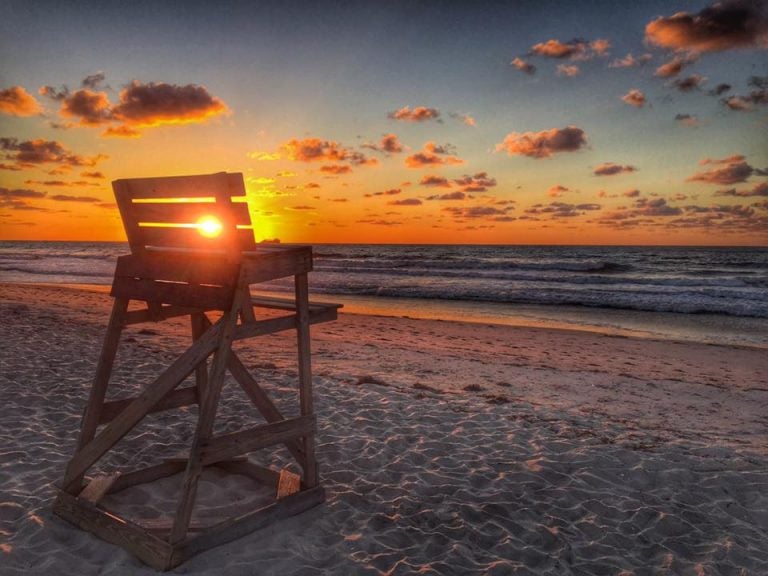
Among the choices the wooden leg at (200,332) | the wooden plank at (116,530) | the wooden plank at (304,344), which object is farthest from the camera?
the wooden leg at (200,332)

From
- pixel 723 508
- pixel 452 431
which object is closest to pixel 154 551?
pixel 452 431

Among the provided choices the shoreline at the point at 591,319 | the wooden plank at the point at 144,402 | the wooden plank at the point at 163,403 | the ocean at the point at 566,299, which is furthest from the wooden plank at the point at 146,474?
the ocean at the point at 566,299

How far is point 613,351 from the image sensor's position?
12461mm

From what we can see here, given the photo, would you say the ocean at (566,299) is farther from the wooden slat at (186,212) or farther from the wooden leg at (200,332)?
the wooden slat at (186,212)

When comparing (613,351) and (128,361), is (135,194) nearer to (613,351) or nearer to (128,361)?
(128,361)

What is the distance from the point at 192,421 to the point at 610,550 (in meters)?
4.62

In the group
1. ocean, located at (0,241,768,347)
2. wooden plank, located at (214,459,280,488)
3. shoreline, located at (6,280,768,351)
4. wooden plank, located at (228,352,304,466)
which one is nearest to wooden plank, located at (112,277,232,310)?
wooden plank, located at (228,352,304,466)

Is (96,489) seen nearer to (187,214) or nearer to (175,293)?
(175,293)

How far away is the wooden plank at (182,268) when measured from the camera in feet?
11.2

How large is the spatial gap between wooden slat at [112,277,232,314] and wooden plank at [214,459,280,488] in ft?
6.21

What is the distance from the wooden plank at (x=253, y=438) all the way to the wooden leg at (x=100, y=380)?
1195mm

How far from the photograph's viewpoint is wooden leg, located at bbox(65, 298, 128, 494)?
4012 mm

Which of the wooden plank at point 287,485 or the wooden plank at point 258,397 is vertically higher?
the wooden plank at point 258,397

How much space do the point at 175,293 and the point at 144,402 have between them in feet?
2.48
